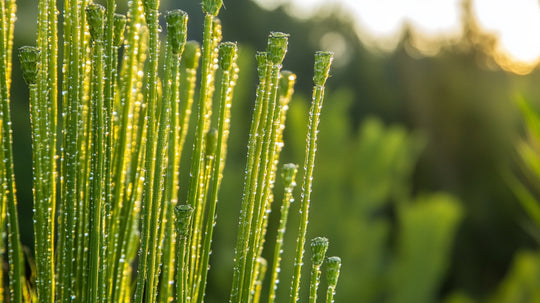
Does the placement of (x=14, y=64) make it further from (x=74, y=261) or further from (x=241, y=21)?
(x=74, y=261)

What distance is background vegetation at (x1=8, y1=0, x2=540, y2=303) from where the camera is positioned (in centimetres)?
339

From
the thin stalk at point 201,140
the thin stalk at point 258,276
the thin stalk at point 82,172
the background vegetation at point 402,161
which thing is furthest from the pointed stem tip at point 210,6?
the background vegetation at point 402,161

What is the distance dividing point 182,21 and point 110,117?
11 cm

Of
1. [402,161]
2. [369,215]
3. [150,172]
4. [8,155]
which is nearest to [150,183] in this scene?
[150,172]

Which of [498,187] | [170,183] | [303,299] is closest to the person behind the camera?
[170,183]

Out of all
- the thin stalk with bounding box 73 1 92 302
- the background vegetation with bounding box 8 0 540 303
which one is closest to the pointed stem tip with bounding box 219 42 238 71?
the thin stalk with bounding box 73 1 92 302

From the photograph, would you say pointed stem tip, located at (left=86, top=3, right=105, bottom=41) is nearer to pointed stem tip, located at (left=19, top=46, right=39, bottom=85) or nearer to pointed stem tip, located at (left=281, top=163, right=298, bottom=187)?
pointed stem tip, located at (left=19, top=46, right=39, bottom=85)

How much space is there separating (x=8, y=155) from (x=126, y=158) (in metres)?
0.09

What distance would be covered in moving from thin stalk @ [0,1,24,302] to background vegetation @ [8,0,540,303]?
111 inches

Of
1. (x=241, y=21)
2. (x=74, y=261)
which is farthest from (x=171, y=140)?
(x=241, y=21)

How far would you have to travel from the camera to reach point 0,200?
43 cm

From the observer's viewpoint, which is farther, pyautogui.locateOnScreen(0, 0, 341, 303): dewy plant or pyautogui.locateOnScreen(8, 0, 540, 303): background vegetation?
pyautogui.locateOnScreen(8, 0, 540, 303): background vegetation

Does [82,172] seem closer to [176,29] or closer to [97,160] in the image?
[97,160]

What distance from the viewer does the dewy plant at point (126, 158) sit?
40cm
